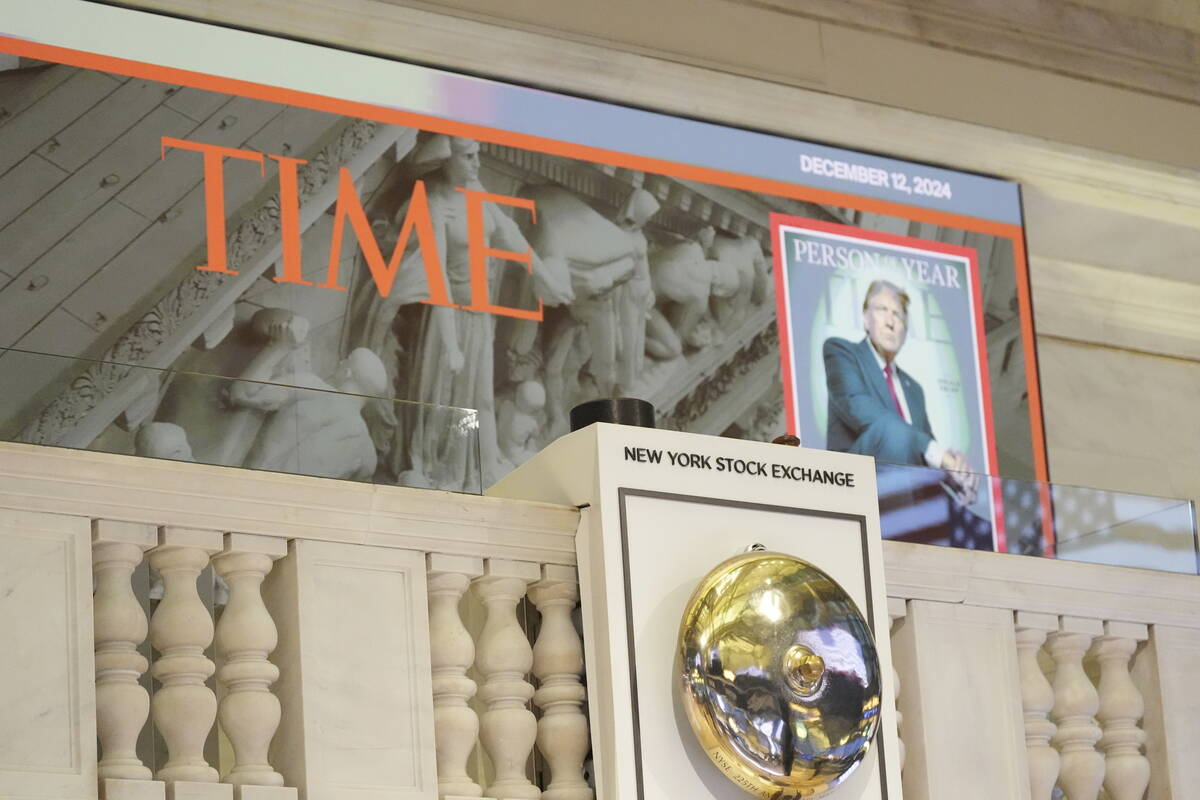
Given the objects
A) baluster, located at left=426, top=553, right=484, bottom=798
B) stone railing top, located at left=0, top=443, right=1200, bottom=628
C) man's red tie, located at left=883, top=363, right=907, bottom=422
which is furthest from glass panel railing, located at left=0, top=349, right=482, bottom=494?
man's red tie, located at left=883, top=363, right=907, bottom=422

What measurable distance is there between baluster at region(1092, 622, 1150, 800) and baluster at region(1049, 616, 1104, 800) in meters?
0.04

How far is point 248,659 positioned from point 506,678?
0.55m

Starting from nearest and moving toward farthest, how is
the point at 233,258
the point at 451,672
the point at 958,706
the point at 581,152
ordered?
1. the point at 451,672
2. the point at 958,706
3. the point at 233,258
4. the point at 581,152

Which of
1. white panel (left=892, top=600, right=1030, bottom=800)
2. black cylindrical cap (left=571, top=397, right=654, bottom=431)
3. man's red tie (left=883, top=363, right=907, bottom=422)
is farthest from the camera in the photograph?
man's red tie (left=883, top=363, right=907, bottom=422)

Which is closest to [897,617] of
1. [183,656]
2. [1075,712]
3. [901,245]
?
[1075,712]

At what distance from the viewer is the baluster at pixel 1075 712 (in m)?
4.60

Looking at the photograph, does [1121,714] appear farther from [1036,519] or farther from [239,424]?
[239,424]

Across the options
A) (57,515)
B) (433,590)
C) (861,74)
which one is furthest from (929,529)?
(861,74)

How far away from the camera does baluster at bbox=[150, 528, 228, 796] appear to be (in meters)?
3.40

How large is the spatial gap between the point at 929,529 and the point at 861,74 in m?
4.38

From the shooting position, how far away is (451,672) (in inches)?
149

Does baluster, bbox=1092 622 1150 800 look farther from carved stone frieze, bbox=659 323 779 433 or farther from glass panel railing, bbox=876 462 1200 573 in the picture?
carved stone frieze, bbox=659 323 779 433

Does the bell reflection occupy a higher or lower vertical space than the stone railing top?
lower

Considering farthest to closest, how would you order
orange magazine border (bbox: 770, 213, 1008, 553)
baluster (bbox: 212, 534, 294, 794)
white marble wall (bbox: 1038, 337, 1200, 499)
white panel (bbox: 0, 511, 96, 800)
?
white marble wall (bbox: 1038, 337, 1200, 499) < orange magazine border (bbox: 770, 213, 1008, 553) < baluster (bbox: 212, 534, 294, 794) < white panel (bbox: 0, 511, 96, 800)
